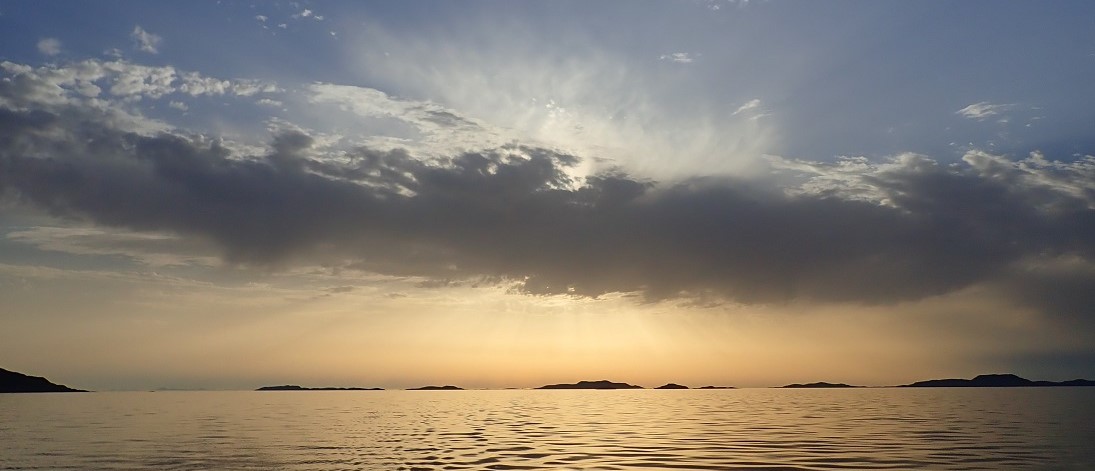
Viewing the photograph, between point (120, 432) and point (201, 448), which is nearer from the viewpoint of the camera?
point (201, 448)

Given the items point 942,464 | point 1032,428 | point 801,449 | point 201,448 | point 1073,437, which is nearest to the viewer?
point 942,464

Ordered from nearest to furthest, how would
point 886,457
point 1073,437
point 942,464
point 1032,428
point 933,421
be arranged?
point 942,464 → point 886,457 → point 1073,437 → point 1032,428 → point 933,421

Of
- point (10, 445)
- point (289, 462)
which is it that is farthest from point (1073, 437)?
point (10, 445)

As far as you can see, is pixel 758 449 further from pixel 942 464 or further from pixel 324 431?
pixel 324 431

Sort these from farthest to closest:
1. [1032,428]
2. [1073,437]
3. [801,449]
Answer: [1032,428]
[1073,437]
[801,449]

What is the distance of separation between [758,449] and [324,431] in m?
34.5

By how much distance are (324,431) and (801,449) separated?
120ft

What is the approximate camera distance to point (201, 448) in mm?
43969

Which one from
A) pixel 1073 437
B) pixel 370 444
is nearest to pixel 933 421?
pixel 1073 437

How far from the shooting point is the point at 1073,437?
47.1 metres

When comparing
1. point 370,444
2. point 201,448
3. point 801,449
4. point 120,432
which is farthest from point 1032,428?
point 120,432

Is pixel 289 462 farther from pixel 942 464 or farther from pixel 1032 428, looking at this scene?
pixel 1032 428

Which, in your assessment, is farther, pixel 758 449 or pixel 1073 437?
pixel 1073 437

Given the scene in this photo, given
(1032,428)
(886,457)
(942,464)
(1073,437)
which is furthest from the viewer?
(1032,428)
